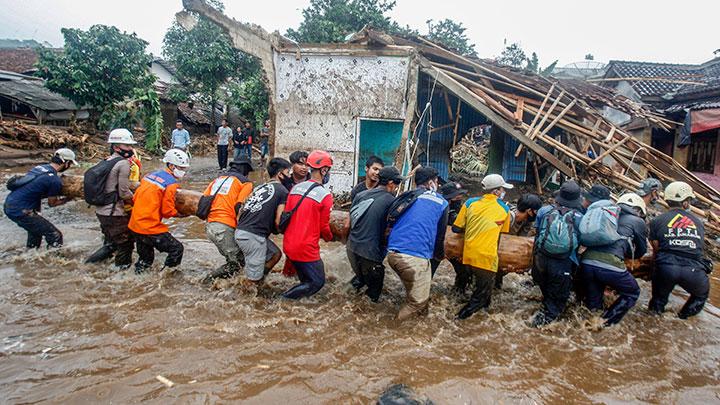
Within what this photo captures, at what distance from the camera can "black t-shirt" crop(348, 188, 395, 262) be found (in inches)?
173

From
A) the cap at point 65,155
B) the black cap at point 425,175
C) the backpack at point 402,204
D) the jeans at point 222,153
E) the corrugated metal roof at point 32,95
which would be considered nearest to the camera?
the backpack at point 402,204

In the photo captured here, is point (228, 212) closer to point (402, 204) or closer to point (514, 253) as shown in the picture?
point (402, 204)

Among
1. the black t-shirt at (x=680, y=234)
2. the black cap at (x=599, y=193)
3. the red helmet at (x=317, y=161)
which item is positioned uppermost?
the red helmet at (x=317, y=161)

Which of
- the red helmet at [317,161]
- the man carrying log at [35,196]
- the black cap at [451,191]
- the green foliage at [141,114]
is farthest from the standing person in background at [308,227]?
the green foliage at [141,114]

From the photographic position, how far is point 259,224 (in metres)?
4.49

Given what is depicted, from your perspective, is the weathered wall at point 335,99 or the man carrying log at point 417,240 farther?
the weathered wall at point 335,99

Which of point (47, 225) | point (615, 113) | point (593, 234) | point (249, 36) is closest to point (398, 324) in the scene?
point (593, 234)

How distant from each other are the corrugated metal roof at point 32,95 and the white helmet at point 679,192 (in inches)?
868

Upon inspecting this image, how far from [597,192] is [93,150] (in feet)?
57.4

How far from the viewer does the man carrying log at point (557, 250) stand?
4152mm

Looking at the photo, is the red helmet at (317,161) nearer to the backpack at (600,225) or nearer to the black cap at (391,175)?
the black cap at (391,175)

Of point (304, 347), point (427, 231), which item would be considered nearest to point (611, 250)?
point (427, 231)

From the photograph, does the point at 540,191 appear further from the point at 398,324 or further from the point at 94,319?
the point at 94,319

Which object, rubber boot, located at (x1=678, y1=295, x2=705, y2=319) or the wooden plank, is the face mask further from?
rubber boot, located at (x1=678, y1=295, x2=705, y2=319)
